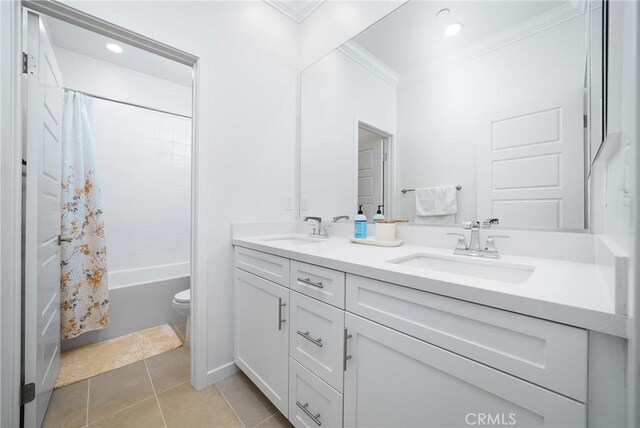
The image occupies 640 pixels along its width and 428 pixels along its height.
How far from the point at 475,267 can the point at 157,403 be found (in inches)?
67.4

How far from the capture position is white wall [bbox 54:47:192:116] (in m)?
2.16

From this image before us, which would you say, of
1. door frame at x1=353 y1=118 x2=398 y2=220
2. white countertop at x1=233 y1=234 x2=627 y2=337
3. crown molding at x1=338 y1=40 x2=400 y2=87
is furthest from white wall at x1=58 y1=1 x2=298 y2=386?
white countertop at x1=233 y1=234 x2=627 y2=337

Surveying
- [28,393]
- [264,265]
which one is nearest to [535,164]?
[264,265]

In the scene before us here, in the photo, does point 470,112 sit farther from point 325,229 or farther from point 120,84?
point 120,84

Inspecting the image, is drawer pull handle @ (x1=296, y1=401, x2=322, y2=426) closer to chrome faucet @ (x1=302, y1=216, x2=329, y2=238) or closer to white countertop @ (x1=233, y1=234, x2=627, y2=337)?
white countertop @ (x1=233, y1=234, x2=627, y2=337)

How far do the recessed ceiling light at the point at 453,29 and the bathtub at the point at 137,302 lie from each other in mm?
2774

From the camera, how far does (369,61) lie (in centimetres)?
158

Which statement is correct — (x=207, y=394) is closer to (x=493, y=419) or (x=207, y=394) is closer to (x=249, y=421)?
(x=249, y=421)

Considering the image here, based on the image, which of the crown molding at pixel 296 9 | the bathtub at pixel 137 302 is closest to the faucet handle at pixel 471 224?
the crown molding at pixel 296 9

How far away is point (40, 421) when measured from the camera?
1.20 m

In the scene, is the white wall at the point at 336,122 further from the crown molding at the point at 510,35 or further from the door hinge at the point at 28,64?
the door hinge at the point at 28,64

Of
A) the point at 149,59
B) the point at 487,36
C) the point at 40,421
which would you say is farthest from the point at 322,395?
the point at 149,59

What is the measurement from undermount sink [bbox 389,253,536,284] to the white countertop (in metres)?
0.03

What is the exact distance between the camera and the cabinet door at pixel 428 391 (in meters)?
0.55
